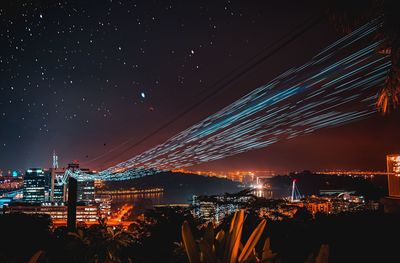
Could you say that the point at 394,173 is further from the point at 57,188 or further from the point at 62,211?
the point at 57,188

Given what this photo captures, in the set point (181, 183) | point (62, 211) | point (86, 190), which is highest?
point (181, 183)

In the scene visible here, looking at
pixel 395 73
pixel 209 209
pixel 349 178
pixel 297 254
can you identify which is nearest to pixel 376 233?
pixel 297 254

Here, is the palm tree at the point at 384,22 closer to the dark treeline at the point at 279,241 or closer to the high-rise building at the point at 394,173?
the dark treeline at the point at 279,241

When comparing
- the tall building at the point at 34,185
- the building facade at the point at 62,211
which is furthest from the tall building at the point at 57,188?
the building facade at the point at 62,211

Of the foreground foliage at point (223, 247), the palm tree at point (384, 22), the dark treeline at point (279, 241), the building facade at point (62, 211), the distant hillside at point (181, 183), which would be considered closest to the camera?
the foreground foliage at point (223, 247)

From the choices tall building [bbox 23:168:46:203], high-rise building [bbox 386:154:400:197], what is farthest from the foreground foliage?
tall building [bbox 23:168:46:203]

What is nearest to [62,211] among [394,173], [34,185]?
[34,185]
